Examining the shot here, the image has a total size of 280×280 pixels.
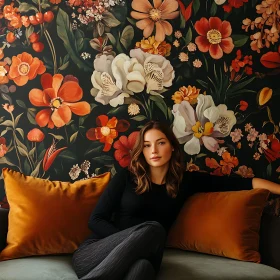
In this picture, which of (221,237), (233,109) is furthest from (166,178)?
(233,109)

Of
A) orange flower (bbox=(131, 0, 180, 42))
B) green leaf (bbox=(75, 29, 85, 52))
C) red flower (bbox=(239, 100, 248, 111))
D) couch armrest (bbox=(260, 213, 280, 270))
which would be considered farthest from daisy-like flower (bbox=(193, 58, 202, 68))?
couch armrest (bbox=(260, 213, 280, 270))

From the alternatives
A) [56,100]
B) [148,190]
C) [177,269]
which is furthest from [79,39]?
[177,269]

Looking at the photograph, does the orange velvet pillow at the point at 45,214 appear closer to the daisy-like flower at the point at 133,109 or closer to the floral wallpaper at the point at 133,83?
the floral wallpaper at the point at 133,83

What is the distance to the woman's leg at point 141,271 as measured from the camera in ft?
7.00

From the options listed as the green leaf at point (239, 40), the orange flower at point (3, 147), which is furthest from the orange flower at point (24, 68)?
the green leaf at point (239, 40)

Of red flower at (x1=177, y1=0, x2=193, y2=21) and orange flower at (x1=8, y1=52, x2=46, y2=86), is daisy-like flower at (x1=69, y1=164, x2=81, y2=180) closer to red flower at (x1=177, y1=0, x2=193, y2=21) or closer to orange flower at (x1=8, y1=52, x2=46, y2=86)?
orange flower at (x1=8, y1=52, x2=46, y2=86)

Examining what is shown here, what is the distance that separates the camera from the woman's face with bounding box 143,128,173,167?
282 centimetres

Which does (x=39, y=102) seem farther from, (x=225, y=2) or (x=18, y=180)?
(x=225, y=2)

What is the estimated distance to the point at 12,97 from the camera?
3.07 m

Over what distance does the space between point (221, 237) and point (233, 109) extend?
929 mm

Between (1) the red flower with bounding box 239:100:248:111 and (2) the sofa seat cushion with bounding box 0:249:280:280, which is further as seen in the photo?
(1) the red flower with bounding box 239:100:248:111

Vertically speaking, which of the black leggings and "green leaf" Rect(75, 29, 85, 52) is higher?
"green leaf" Rect(75, 29, 85, 52)

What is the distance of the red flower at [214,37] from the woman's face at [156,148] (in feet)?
2.34

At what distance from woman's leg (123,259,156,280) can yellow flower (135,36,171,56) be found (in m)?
1.46
